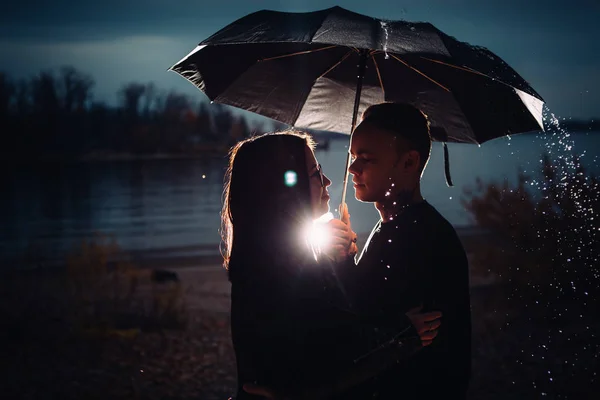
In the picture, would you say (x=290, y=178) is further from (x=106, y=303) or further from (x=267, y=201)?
(x=106, y=303)

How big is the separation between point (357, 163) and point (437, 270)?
0.67 metres

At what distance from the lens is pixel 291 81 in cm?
439

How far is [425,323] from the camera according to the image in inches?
103

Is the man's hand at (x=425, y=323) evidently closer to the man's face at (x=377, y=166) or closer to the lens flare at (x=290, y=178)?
the man's face at (x=377, y=166)

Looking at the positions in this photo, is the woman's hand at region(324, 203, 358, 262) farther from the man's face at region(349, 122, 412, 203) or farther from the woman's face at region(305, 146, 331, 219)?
the woman's face at region(305, 146, 331, 219)

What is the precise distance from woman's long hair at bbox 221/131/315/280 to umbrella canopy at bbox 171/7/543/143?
3.61 ft

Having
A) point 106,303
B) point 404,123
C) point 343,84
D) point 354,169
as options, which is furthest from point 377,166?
point 106,303

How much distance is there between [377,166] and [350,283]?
56 centimetres

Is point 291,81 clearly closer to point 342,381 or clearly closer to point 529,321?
point 342,381

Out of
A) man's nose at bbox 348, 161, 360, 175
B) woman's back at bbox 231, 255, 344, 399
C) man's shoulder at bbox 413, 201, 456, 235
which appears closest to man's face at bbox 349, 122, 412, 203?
man's nose at bbox 348, 161, 360, 175

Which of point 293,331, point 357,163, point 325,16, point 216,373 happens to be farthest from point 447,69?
point 216,373

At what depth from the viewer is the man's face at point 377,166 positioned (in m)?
3.02

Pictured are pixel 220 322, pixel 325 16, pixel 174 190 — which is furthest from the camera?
pixel 174 190

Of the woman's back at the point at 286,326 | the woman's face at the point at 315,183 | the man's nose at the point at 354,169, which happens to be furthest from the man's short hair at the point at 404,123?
the woman's back at the point at 286,326
